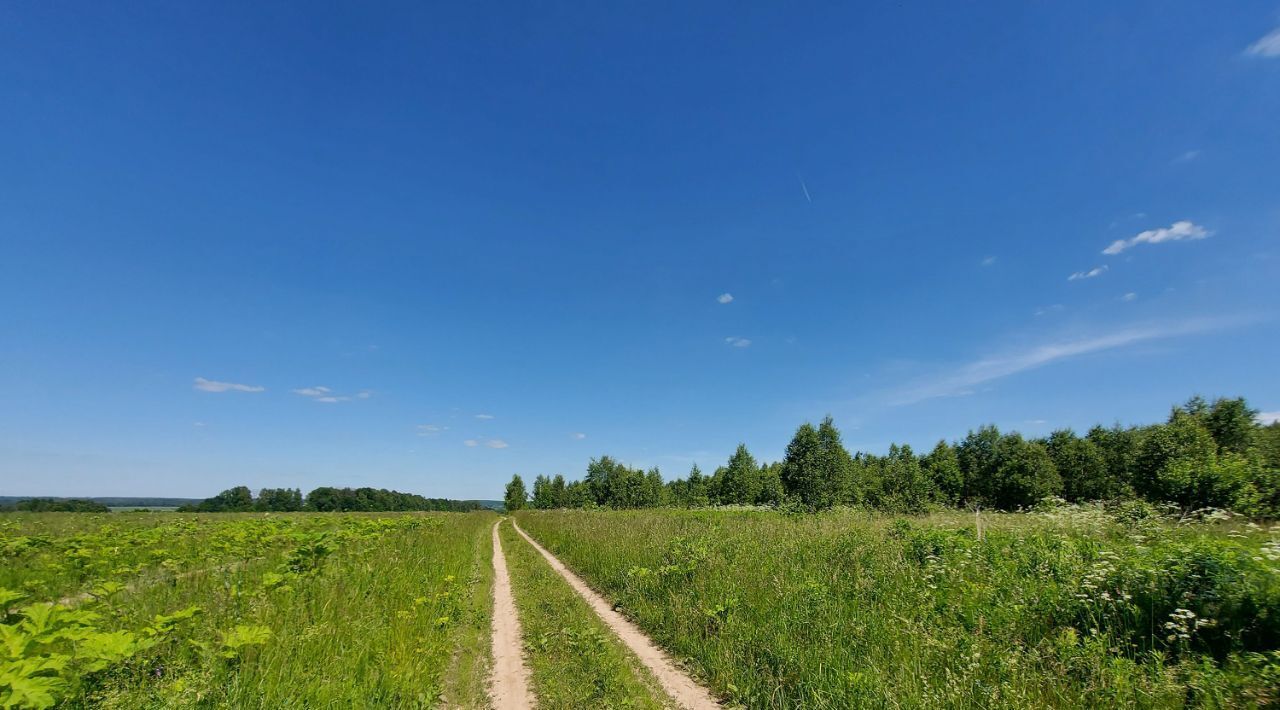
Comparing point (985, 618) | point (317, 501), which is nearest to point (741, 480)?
point (985, 618)

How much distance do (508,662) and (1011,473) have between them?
6985 cm

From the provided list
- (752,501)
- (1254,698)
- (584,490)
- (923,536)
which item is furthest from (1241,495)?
(584,490)

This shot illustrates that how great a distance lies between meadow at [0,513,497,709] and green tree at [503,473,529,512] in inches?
4210

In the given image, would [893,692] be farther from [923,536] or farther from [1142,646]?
[923,536]

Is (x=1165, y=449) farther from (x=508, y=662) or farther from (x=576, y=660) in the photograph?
(x=508, y=662)

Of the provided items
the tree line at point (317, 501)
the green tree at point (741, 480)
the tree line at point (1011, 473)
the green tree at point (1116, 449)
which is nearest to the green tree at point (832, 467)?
the tree line at point (1011, 473)

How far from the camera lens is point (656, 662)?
23.7 feet

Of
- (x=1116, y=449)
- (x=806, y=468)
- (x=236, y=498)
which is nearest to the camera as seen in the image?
(x=806, y=468)

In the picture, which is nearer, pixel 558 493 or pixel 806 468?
pixel 806 468

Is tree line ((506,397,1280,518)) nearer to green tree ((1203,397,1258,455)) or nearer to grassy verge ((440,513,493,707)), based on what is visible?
green tree ((1203,397,1258,455))

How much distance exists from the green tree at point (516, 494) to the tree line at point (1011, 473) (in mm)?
14464

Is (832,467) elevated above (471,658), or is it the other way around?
(832,467)

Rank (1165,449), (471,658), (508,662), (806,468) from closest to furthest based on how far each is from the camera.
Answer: (508,662) → (471,658) → (1165,449) → (806,468)

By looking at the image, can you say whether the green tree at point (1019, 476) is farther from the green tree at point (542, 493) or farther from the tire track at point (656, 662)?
the green tree at point (542, 493)
